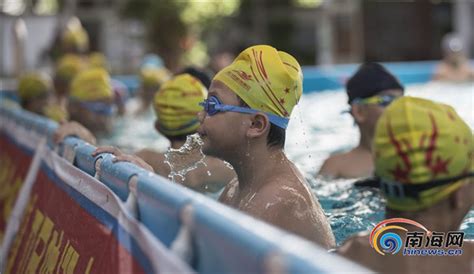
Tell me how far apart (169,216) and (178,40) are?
2443 cm

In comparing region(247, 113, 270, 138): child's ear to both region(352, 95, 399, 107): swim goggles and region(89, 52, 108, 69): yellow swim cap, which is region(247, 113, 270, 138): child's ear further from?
region(89, 52, 108, 69): yellow swim cap

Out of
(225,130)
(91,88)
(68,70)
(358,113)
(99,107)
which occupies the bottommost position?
(68,70)

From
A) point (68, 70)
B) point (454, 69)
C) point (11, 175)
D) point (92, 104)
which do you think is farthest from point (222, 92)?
point (454, 69)

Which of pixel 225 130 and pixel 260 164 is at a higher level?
pixel 225 130

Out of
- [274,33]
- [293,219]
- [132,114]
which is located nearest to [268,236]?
[293,219]

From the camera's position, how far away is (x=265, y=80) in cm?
349

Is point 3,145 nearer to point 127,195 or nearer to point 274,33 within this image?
point 127,195

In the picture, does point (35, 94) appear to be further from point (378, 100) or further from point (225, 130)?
point (225, 130)

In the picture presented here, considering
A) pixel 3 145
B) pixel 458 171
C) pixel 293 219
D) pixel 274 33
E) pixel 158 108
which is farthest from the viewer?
→ pixel 274 33

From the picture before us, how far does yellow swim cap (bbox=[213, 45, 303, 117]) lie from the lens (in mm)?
3449

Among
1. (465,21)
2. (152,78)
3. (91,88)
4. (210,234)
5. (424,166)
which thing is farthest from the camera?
(465,21)

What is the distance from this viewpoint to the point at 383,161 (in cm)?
229

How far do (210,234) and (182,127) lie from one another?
3387 millimetres

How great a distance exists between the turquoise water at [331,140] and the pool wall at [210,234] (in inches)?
56.9
